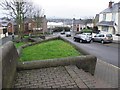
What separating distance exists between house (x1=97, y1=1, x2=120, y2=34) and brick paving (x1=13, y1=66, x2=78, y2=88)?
126ft

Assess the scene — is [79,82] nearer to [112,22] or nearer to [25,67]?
[25,67]

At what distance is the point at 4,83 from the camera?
4152 millimetres

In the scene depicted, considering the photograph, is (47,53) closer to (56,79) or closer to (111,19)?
(56,79)

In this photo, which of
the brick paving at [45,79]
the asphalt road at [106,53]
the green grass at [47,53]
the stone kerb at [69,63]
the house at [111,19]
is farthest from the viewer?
the house at [111,19]

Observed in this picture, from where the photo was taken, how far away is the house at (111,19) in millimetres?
43119

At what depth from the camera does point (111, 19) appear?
45750 mm

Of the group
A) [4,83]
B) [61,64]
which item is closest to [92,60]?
[61,64]

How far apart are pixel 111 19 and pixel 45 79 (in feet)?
139

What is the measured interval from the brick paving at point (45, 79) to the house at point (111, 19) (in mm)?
38547

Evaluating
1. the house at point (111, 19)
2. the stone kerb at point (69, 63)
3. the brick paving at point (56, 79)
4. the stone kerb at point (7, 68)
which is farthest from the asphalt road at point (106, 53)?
the house at point (111, 19)

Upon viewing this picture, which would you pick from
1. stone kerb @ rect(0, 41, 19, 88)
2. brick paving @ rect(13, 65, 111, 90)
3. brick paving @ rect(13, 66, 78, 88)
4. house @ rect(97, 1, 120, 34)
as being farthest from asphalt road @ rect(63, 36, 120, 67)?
house @ rect(97, 1, 120, 34)

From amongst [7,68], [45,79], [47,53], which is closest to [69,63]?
[45,79]

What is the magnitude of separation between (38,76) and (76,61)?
186 centimetres

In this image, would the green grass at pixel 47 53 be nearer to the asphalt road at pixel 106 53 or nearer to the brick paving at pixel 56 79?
the brick paving at pixel 56 79
